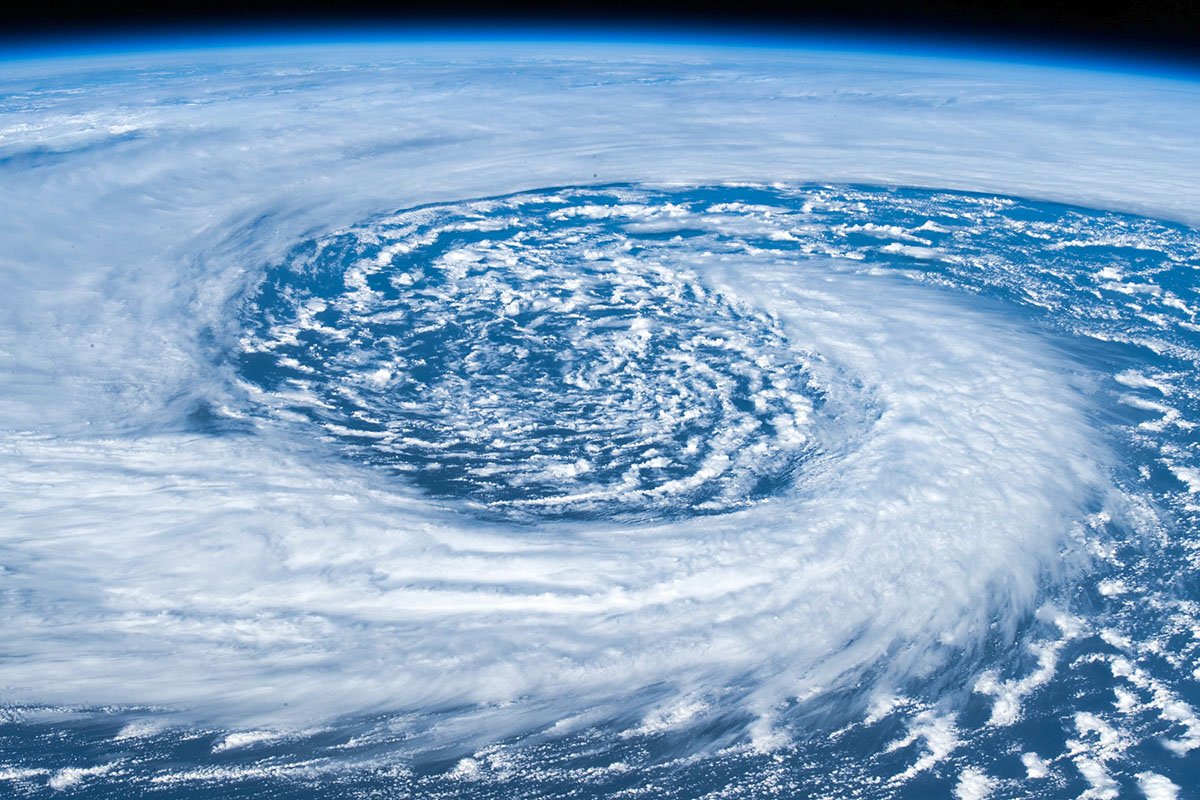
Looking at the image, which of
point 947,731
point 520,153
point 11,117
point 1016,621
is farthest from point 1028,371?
point 11,117

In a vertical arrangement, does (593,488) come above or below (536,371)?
below

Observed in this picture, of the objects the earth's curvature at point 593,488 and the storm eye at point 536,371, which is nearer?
the earth's curvature at point 593,488

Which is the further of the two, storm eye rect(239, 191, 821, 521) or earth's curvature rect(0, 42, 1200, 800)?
storm eye rect(239, 191, 821, 521)

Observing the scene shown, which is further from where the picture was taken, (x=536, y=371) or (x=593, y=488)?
(x=536, y=371)
